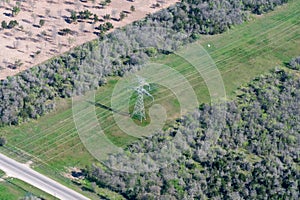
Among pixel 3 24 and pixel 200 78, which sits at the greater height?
pixel 3 24

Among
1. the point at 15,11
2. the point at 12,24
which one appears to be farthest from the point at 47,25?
the point at 15,11

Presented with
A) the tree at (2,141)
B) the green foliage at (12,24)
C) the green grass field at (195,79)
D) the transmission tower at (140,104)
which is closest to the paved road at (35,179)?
the green grass field at (195,79)

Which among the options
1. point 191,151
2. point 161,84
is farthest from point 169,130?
point 161,84

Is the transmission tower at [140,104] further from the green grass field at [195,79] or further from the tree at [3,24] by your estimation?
the tree at [3,24]

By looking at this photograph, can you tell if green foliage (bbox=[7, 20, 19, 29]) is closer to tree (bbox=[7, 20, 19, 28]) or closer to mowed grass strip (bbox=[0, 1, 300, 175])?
tree (bbox=[7, 20, 19, 28])

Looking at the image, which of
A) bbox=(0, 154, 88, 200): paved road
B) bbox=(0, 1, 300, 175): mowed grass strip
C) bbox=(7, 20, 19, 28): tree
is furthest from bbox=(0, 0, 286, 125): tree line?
bbox=(7, 20, 19, 28): tree

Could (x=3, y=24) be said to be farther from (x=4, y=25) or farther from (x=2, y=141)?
(x=2, y=141)
